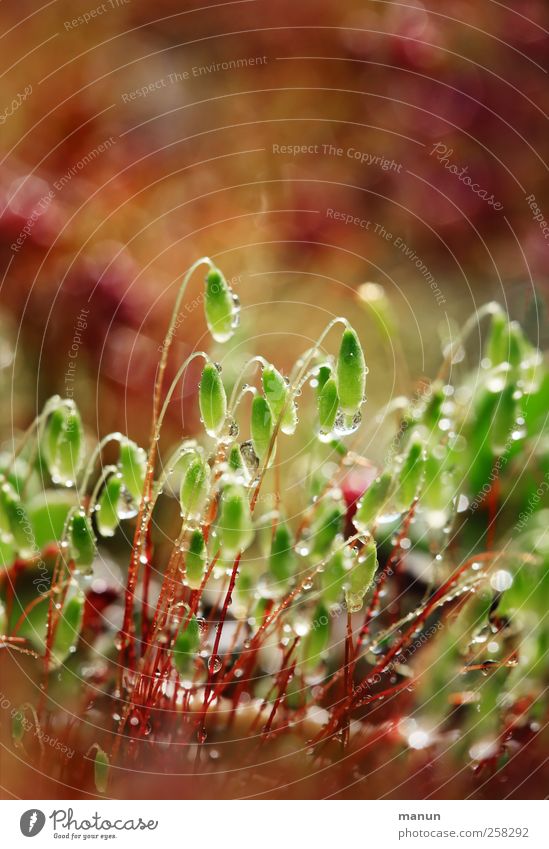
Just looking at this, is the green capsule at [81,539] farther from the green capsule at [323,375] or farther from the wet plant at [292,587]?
the green capsule at [323,375]

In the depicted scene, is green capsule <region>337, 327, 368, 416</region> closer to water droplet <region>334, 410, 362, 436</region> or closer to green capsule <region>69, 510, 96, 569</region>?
water droplet <region>334, 410, 362, 436</region>

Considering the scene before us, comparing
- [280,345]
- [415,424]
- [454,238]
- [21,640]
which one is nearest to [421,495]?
[415,424]


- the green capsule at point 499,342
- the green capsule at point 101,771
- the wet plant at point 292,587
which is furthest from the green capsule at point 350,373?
the green capsule at point 101,771

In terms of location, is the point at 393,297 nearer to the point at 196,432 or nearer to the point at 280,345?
the point at 280,345

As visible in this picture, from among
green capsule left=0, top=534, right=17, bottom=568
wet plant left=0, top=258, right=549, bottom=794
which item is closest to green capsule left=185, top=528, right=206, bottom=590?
wet plant left=0, top=258, right=549, bottom=794

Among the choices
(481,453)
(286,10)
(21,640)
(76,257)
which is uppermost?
(286,10)

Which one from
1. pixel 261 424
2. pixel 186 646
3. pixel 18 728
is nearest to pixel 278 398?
pixel 261 424

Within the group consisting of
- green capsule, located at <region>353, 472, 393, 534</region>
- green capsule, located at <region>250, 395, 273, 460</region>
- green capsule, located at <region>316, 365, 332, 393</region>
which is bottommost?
green capsule, located at <region>353, 472, 393, 534</region>
